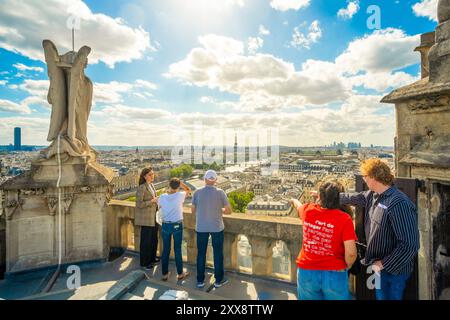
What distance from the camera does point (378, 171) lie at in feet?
8.39

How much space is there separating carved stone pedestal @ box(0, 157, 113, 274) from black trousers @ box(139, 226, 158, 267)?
90cm

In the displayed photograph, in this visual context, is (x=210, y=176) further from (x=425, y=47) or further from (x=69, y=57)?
(x=425, y=47)

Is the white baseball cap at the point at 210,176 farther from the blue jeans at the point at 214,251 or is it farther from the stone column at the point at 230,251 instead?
the stone column at the point at 230,251

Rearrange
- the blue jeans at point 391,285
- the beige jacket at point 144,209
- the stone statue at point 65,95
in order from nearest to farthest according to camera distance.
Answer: the blue jeans at point 391,285 < the beige jacket at point 144,209 < the stone statue at point 65,95

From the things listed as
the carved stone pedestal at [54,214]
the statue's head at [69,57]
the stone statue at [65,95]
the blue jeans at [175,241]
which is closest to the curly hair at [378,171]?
the blue jeans at [175,241]

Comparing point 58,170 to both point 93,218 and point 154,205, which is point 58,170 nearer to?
point 93,218

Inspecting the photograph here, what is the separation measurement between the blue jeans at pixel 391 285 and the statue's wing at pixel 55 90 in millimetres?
5259

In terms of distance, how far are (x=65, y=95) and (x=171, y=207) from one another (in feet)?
9.73

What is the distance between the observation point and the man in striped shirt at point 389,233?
2.33 meters

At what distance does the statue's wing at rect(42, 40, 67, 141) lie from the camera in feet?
15.3

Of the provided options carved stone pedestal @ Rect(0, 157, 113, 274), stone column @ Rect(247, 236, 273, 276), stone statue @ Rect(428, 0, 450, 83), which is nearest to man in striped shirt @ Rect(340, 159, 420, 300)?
stone statue @ Rect(428, 0, 450, 83)

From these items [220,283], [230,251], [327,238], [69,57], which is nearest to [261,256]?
Answer: [230,251]

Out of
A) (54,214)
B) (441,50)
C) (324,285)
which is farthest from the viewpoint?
(54,214)
